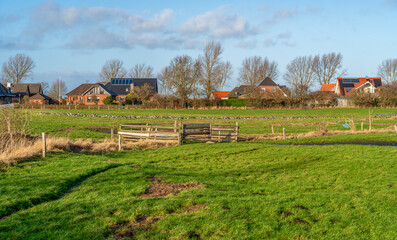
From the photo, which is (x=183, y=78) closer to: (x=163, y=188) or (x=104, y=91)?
(x=104, y=91)

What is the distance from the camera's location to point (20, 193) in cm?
1012

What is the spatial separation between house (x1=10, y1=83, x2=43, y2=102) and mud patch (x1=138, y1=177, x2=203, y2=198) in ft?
339

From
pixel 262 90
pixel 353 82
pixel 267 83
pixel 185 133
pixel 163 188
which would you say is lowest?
pixel 163 188

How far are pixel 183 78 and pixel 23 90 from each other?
184 ft

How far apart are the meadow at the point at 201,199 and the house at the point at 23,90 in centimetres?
9965

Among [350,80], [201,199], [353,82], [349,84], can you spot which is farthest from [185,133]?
[350,80]

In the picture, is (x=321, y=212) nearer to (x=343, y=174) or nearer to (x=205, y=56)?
(x=343, y=174)

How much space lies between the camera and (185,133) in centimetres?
2639

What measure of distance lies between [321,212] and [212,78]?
252 feet

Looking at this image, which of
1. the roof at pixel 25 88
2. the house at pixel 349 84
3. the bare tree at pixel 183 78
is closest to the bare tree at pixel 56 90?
the roof at pixel 25 88

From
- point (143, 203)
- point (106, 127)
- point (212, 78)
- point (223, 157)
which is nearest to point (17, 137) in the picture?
point (223, 157)

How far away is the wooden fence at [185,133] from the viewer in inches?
1016

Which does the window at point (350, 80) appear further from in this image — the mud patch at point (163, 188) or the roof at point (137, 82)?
the mud patch at point (163, 188)

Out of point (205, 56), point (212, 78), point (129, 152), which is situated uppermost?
point (205, 56)
